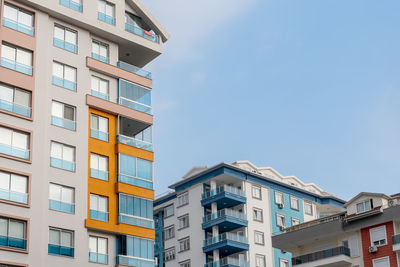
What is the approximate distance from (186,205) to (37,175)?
43.0m

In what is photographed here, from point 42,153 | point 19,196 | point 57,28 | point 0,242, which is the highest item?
point 57,28

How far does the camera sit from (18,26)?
159 feet

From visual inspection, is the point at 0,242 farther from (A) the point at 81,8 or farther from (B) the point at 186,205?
(B) the point at 186,205

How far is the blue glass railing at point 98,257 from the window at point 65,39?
14458 millimetres

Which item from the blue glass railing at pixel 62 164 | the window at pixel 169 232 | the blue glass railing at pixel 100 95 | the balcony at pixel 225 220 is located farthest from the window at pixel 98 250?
the window at pixel 169 232

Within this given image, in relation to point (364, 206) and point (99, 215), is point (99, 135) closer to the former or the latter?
point (99, 215)

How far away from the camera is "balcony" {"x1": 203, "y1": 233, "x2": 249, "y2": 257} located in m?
80.4

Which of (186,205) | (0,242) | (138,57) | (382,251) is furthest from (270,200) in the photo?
(0,242)

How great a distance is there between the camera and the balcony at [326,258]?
59031 mm

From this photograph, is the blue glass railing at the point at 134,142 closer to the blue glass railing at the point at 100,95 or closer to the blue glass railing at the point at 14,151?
the blue glass railing at the point at 100,95

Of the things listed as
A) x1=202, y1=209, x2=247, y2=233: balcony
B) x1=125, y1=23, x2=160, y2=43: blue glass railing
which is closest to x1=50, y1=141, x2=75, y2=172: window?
x1=125, y1=23, x2=160, y2=43: blue glass railing

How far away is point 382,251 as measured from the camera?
5738 cm

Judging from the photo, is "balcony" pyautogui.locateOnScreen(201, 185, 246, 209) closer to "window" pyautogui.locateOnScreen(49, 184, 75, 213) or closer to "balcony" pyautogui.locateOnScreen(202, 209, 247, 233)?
"balcony" pyautogui.locateOnScreen(202, 209, 247, 233)

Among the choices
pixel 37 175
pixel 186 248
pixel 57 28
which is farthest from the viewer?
pixel 186 248
